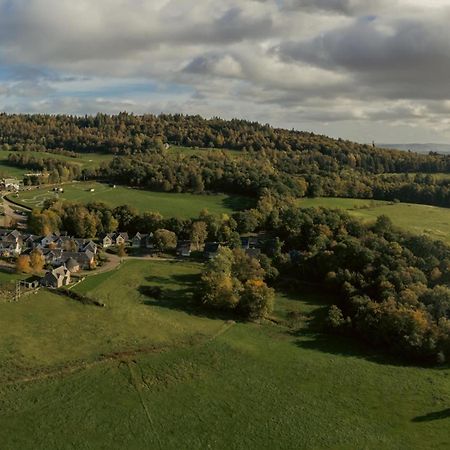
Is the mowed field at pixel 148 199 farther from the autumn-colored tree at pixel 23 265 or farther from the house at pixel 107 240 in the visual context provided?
the autumn-colored tree at pixel 23 265

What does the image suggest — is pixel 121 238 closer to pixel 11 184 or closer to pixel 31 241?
pixel 31 241

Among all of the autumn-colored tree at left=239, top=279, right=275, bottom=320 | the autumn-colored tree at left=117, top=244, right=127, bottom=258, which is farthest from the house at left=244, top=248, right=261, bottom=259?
the autumn-colored tree at left=117, top=244, right=127, bottom=258

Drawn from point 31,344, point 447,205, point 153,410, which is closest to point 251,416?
point 153,410

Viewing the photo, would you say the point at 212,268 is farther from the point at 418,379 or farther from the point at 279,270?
the point at 418,379

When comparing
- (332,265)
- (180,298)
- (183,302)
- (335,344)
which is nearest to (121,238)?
(180,298)

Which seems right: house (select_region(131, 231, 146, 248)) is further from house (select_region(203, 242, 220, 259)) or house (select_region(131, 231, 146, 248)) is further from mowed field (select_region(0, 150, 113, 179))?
mowed field (select_region(0, 150, 113, 179))
